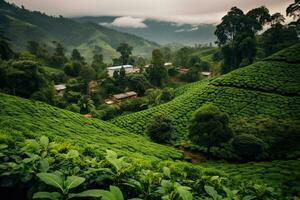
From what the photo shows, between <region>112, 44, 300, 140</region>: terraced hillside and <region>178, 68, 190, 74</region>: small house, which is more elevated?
<region>178, 68, 190, 74</region>: small house

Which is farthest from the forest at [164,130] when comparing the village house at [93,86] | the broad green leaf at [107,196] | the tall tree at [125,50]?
the tall tree at [125,50]

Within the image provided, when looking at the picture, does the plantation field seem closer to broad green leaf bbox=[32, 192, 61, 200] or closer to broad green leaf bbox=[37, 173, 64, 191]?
broad green leaf bbox=[37, 173, 64, 191]

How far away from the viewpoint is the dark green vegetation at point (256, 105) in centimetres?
2980

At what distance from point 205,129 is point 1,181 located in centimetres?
2678

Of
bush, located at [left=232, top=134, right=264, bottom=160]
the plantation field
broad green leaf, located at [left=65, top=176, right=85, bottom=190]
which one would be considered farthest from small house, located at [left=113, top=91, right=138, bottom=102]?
broad green leaf, located at [left=65, top=176, right=85, bottom=190]

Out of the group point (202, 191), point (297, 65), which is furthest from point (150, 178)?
point (297, 65)

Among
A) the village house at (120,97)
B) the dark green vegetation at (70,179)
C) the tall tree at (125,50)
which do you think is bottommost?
the village house at (120,97)

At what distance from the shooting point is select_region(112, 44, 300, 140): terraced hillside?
129 feet

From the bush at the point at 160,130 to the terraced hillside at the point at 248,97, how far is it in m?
3.41

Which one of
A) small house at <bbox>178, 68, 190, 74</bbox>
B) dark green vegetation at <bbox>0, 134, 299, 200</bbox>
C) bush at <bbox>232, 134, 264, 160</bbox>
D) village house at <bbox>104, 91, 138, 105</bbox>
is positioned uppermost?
dark green vegetation at <bbox>0, 134, 299, 200</bbox>

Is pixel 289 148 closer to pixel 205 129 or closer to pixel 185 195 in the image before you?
pixel 205 129

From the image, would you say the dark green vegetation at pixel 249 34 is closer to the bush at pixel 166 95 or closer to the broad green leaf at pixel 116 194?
the bush at pixel 166 95

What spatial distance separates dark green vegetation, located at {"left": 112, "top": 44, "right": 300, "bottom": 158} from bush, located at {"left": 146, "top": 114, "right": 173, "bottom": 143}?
2530 millimetres

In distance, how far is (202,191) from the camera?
14.7ft
